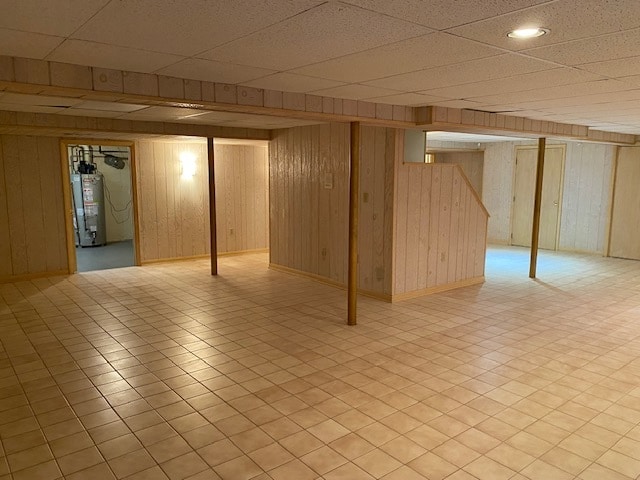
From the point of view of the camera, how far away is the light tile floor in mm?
2594

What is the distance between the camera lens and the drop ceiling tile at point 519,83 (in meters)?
3.31

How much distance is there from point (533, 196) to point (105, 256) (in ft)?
30.1

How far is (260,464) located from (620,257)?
9059 mm

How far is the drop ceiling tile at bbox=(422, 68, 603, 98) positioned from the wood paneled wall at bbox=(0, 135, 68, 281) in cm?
596

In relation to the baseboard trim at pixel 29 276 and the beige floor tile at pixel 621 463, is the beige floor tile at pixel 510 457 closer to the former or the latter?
the beige floor tile at pixel 621 463

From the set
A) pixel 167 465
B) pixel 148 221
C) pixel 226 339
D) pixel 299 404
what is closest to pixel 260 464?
pixel 167 465

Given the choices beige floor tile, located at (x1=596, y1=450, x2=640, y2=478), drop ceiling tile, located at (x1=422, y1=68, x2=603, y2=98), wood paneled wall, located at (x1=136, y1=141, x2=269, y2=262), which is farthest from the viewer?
wood paneled wall, located at (x1=136, y1=141, x2=269, y2=262)

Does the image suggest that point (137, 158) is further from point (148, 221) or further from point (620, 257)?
point (620, 257)

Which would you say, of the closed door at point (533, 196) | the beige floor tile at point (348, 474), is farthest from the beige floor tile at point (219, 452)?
the closed door at point (533, 196)

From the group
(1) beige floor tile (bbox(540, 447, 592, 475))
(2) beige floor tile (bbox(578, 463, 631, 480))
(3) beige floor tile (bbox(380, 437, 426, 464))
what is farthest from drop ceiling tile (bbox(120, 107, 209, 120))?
(2) beige floor tile (bbox(578, 463, 631, 480))

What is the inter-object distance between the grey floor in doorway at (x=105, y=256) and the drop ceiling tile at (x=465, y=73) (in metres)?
6.38

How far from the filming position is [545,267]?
811cm

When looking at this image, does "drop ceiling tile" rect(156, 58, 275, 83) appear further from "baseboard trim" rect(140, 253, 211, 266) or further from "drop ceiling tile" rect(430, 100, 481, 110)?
"baseboard trim" rect(140, 253, 211, 266)

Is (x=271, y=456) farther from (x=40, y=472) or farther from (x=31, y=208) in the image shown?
(x=31, y=208)
